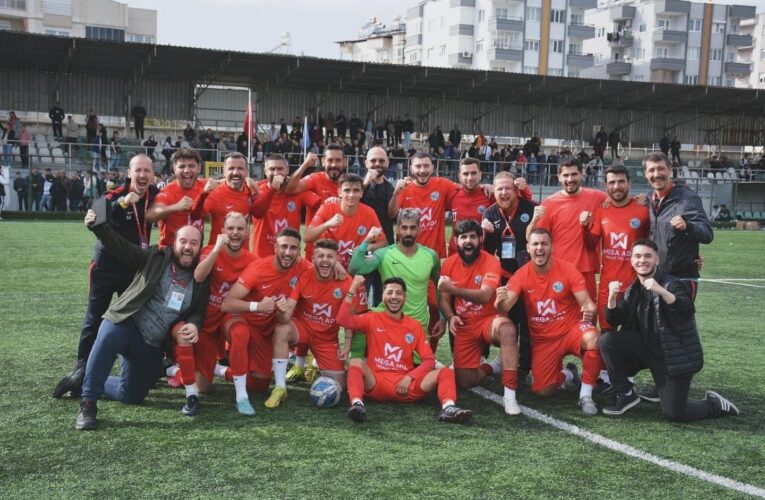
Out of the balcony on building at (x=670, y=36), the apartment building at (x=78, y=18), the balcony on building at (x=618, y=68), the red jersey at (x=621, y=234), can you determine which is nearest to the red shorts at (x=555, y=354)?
the red jersey at (x=621, y=234)

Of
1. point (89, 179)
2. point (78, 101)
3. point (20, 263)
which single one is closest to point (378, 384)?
point (20, 263)

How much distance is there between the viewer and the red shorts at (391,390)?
6.28 m

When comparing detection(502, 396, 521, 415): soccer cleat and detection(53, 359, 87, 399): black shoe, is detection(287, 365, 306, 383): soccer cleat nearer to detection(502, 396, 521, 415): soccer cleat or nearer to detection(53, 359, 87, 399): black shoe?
detection(53, 359, 87, 399): black shoe

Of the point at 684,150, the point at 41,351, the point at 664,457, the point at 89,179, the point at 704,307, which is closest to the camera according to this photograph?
the point at 664,457

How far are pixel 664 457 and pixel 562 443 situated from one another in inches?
25.8

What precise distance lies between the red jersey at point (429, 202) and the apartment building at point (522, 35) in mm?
73351

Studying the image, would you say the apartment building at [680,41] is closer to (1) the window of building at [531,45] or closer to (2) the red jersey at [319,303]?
(1) the window of building at [531,45]

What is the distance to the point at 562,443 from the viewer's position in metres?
5.42

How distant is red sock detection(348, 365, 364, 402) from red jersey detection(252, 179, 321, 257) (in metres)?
2.18

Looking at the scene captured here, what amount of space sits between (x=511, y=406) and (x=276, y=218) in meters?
3.13

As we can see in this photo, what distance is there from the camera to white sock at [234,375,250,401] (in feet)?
19.9

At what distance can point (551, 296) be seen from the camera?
6648 mm

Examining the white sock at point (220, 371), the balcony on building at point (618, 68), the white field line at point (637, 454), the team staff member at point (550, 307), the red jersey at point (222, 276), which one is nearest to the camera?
the white field line at point (637, 454)

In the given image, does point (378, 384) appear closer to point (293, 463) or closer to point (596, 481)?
point (293, 463)
